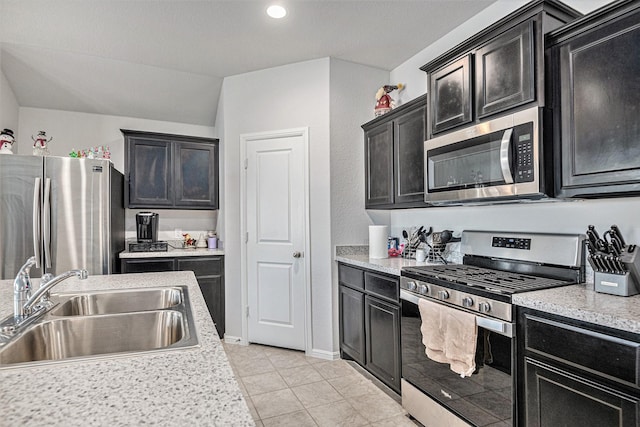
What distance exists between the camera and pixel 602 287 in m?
1.64

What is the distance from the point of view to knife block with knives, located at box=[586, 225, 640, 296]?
1.56m

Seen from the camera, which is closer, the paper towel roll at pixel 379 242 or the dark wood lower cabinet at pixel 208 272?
the paper towel roll at pixel 379 242

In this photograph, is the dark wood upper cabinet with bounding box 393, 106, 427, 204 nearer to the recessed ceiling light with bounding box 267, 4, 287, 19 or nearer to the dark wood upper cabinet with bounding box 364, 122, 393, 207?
the dark wood upper cabinet with bounding box 364, 122, 393, 207

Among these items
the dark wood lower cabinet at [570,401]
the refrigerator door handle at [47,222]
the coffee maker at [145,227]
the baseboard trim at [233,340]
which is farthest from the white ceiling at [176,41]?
the baseboard trim at [233,340]

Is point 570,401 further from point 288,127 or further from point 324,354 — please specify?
point 288,127

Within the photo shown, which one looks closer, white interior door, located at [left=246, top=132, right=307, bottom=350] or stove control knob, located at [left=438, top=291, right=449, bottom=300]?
stove control knob, located at [left=438, top=291, right=449, bottom=300]

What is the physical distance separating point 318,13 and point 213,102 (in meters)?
2.05

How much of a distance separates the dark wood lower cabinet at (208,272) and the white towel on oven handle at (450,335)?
2.36 m

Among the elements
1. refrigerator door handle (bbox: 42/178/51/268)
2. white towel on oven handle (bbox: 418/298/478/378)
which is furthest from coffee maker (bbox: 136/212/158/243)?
white towel on oven handle (bbox: 418/298/478/378)

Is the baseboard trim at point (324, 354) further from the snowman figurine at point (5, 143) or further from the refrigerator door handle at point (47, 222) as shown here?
the snowman figurine at point (5, 143)

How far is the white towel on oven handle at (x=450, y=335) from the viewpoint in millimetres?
1801

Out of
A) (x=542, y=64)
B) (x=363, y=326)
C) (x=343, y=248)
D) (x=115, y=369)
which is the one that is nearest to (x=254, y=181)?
(x=343, y=248)

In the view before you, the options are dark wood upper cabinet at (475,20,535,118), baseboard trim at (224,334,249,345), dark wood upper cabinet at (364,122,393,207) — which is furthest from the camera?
baseboard trim at (224,334,249,345)

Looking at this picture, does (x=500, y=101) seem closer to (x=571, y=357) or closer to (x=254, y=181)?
(x=571, y=357)
